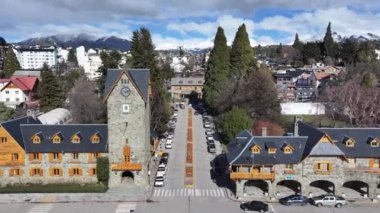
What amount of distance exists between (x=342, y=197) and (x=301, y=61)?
153921 mm

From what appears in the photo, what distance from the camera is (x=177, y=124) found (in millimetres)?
97812

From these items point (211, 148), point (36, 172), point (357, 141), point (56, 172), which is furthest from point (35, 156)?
point (357, 141)

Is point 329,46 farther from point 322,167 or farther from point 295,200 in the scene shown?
point 295,200

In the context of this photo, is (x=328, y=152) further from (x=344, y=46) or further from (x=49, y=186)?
(x=344, y=46)

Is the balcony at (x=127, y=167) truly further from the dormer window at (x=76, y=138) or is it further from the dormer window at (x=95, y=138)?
the dormer window at (x=76, y=138)

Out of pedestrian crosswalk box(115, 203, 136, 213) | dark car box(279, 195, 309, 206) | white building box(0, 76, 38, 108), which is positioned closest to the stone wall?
pedestrian crosswalk box(115, 203, 136, 213)

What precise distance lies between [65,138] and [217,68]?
52557 mm

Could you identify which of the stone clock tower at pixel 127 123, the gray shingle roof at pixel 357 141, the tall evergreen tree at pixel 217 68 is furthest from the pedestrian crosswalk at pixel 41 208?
the tall evergreen tree at pixel 217 68

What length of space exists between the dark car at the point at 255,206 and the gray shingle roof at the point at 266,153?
5.20 metres

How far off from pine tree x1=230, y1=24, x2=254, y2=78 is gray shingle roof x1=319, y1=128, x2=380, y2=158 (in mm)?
50200

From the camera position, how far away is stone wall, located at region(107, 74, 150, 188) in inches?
2154

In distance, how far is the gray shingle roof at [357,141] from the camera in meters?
52.5

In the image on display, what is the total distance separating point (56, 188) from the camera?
53.7 m

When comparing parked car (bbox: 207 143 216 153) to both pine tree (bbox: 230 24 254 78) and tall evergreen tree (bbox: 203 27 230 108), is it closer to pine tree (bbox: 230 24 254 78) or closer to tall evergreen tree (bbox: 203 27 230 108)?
tall evergreen tree (bbox: 203 27 230 108)
